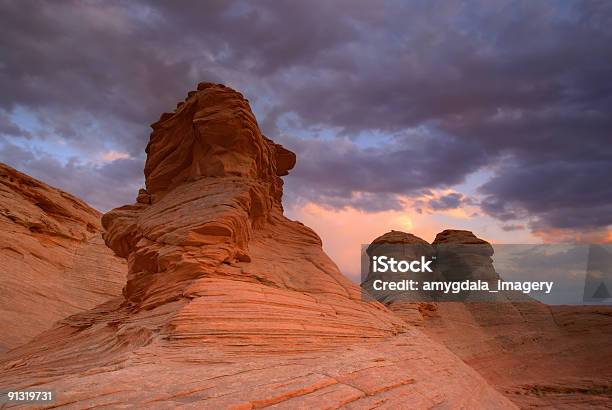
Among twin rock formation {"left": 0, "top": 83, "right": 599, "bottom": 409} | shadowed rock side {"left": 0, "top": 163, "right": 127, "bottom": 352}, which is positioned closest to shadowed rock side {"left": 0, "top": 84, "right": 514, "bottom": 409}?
twin rock formation {"left": 0, "top": 83, "right": 599, "bottom": 409}

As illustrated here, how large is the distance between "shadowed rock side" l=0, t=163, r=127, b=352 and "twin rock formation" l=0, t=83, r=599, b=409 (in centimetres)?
1060

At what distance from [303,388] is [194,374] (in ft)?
4.89

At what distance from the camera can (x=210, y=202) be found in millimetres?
13734

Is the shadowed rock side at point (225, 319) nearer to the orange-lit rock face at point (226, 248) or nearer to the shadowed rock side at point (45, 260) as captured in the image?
the orange-lit rock face at point (226, 248)

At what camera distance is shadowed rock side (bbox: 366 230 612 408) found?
18609mm

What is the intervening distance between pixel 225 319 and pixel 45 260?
26.7 metres

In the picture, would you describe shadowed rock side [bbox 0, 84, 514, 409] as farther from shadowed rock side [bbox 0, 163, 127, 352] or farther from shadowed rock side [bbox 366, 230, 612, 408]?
shadowed rock side [bbox 0, 163, 127, 352]

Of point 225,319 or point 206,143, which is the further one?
point 206,143

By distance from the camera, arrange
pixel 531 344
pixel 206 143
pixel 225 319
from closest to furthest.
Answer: pixel 225 319, pixel 206 143, pixel 531 344

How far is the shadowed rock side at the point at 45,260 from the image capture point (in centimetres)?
2411

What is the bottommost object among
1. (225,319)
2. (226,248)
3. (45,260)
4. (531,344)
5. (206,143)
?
(531,344)

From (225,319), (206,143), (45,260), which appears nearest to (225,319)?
(225,319)

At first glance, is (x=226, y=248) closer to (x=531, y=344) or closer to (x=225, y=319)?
(x=225, y=319)

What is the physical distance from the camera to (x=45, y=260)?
98.9ft
